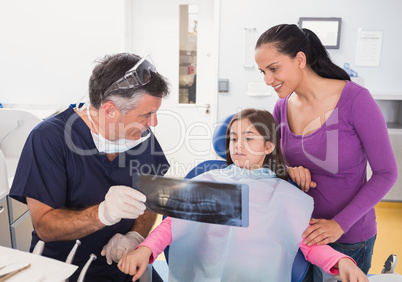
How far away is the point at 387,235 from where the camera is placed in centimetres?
285

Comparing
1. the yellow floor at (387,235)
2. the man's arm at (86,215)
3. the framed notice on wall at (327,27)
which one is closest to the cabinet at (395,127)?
the yellow floor at (387,235)

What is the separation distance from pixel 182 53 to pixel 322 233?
2.75 metres

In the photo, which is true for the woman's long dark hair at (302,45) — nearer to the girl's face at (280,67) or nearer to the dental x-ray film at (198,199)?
the girl's face at (280,67)

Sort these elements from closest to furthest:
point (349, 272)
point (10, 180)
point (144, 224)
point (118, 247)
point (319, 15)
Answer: point (349, 272)
point (118, 247)
point (144, 224)
point (10, 180)
point (319, 15)

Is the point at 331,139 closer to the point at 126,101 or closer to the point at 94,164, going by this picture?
the point at 126,101

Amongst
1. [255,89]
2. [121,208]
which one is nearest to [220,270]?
[121,208]

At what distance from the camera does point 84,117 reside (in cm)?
121

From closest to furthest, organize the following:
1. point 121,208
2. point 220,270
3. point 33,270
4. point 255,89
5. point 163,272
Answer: point 33,270 → point 121,208 → point 220,270 → point 163,272 → point 255,89

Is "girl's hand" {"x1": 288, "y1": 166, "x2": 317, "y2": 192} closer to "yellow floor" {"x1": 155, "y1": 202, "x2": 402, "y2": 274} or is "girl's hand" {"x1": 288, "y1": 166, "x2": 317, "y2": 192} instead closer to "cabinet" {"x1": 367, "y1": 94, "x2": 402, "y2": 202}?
"yellow floor" {"x1": 155, "y1": 202, "x2": 402, "y2": 274}

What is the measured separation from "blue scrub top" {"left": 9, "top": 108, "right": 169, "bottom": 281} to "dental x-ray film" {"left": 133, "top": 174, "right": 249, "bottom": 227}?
34 cm

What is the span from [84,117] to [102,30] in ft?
8.12

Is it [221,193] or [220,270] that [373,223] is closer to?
[220,270]

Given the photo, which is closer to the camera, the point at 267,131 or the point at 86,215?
the point at 86,215

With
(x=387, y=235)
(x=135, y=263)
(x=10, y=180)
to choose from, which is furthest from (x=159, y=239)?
(x=387, y=235)
